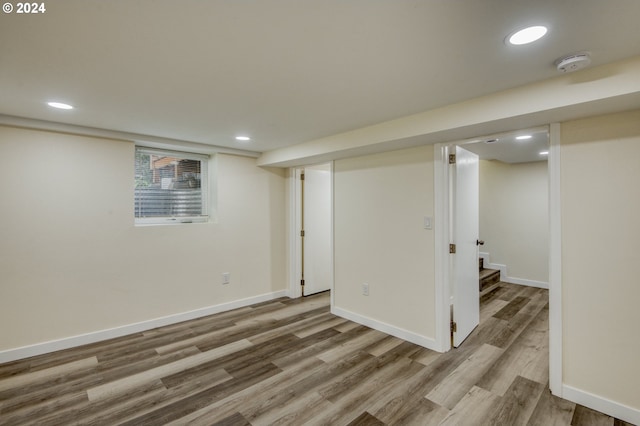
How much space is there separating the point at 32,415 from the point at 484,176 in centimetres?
661

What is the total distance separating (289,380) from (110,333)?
213cm

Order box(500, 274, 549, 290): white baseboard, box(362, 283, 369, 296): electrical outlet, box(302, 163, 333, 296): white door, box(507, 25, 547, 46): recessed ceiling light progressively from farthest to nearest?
box(500, 274, 549, 290): white baseboard
box(302, 163, 333, 296): white door
box(362, 283, 369, 296): electrical outlet
box(507, 25, 547, 46): recessed ceiling light

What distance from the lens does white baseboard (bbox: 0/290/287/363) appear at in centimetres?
276

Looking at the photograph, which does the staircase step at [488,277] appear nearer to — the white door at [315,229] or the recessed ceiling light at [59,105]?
the white door at [315,229]

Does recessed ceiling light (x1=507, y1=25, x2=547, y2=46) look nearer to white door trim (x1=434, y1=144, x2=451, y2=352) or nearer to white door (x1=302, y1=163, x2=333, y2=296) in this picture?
white door trim (x1=434, y1=144, x2=451, y2=352)

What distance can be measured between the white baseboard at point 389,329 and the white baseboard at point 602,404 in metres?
0.99

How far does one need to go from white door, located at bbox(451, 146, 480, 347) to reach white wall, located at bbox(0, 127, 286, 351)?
2809 millimetres

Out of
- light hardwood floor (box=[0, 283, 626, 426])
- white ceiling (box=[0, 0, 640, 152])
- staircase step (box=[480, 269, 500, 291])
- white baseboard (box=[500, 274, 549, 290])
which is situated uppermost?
white ceiling (box=[0, 0, 640, 152])

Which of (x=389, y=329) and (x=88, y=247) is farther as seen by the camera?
(x=389, y=329)

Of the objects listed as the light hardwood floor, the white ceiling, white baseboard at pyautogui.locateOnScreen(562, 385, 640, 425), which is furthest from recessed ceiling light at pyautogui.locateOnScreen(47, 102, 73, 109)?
white baseboard at pyautogui.locateOnScreen(562, 385, 640, 425)

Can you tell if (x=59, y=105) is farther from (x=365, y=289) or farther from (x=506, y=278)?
(x=506, y=278)

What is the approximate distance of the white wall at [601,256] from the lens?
1.91 meters

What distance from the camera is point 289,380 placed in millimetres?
2420

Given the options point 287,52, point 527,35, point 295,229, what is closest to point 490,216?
point 295,229
